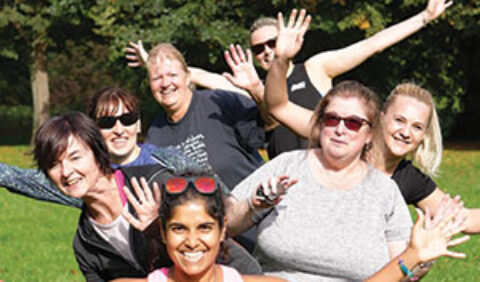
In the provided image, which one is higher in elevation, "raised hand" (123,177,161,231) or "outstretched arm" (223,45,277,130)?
"outstretched arm" (223,45,277,130)

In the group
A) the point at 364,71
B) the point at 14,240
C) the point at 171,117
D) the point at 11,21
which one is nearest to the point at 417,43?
the point at 364,71

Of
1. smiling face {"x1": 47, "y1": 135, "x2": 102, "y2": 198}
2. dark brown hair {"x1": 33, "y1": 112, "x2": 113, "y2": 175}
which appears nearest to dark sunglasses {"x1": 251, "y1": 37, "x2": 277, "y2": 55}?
dark brown hair {"x1": 33, "y1": 112, "x2": 113, "y2": 175}

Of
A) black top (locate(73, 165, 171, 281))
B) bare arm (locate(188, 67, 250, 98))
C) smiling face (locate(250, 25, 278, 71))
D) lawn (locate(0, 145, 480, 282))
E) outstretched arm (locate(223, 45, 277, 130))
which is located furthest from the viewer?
lawn (locate(0, 145, 480, 282))

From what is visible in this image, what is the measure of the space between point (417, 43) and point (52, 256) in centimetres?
1786

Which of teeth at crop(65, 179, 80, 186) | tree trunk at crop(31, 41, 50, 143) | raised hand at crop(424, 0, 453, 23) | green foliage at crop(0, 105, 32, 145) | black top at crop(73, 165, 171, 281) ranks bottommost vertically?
green foliage at crop(0, 105, 32, 145)

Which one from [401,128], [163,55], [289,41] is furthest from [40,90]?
[401,128]

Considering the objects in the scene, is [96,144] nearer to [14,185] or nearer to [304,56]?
[14,185]

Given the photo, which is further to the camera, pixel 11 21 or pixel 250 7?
pixel 11 21

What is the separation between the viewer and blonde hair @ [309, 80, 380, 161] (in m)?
4.09

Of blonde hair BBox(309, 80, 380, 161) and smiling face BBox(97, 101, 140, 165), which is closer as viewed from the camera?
blonde hair BBox(309, 80, 380, 161)

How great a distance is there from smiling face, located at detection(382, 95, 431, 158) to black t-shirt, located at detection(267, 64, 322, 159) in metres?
1.28

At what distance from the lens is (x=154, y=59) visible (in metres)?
5.40

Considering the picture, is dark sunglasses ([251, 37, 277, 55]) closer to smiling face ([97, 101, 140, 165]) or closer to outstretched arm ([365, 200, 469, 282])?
smiling face ([97, 101, 140, 165])

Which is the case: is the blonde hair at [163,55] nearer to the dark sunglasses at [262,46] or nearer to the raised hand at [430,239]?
the dark sunglasses at [262,46]
